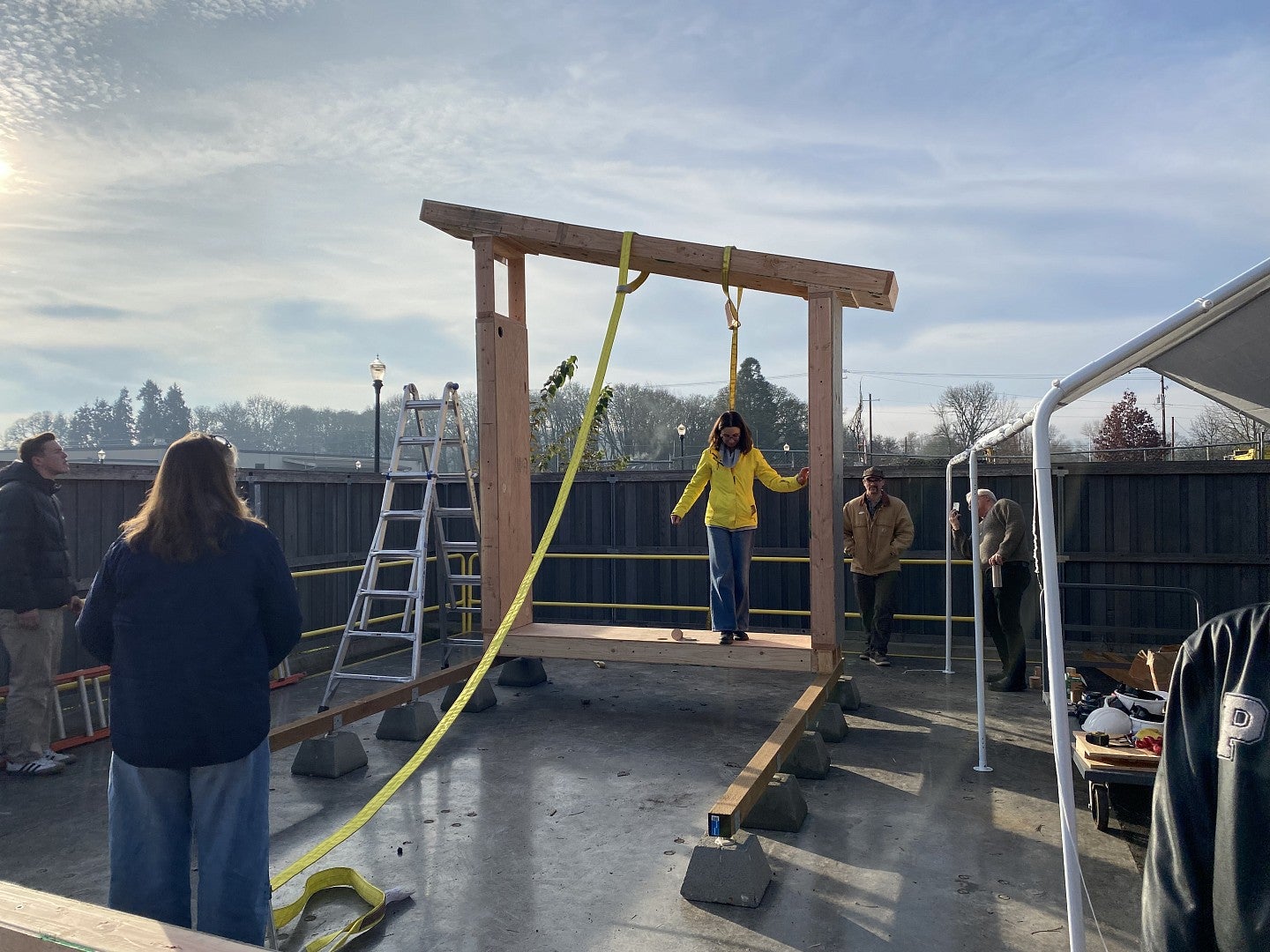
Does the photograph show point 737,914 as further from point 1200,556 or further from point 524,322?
point 1200,556

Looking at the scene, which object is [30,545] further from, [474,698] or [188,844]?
[188,844]

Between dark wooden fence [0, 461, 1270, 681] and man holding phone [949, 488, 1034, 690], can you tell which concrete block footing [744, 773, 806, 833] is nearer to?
man holding phone [949, 488, 1034, 690]

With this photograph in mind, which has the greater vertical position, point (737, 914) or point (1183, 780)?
point (1183, 780)

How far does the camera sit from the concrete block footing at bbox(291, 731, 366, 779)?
5.59 m

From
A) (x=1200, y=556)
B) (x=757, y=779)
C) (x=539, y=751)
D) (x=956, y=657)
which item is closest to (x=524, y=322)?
(x=539, y=751)

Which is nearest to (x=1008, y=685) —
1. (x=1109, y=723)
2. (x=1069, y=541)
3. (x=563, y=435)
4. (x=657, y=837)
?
(x=1069, y=541)

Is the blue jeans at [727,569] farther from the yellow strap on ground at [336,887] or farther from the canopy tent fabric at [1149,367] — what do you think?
the canopy tent fabric at [1149,367]

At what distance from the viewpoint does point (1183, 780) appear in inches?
59.0

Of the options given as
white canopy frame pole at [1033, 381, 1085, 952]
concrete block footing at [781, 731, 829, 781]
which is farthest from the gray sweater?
white canopy frame pole at [1033, 381, 1085, 952]

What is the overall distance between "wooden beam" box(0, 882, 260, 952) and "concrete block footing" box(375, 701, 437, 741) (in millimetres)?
4415

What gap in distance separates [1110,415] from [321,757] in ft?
137

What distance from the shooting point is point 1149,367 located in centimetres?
347

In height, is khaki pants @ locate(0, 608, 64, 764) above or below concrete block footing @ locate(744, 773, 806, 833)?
above

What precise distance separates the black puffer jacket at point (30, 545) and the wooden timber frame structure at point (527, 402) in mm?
2926
